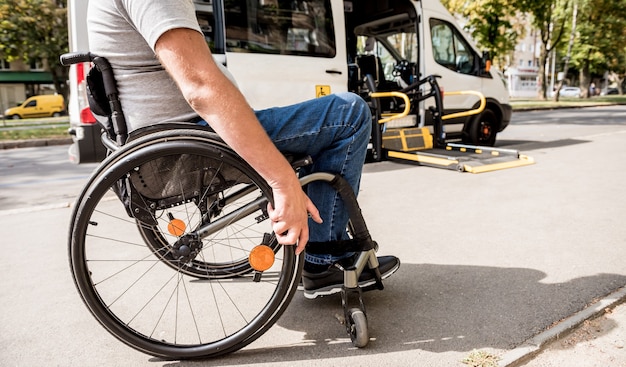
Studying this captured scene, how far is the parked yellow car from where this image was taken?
115ft

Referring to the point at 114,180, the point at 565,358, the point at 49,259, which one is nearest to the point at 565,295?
the point at 565,358

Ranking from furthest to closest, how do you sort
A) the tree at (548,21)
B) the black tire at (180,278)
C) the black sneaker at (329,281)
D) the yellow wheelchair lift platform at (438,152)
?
the tree at (548,21), the yellow wheelchair lift platform at (438,152), the black sneaker at (329,281), the black tire at (180,278)

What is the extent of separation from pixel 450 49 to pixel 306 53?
3333 mm

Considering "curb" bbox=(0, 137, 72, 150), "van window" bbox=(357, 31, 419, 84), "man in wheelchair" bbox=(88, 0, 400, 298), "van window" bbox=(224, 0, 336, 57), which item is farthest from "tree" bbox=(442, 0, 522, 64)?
"man in wheelchair" bbox=(88, 0, 400, 298)

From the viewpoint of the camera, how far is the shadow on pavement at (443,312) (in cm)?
215

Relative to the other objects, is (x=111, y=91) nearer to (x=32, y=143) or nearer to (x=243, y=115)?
(x=243, y=115)

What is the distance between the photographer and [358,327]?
211 centimetres

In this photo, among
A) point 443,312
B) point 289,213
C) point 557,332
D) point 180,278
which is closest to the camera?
point 289,213

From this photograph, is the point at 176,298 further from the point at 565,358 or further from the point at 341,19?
the point at 341,19

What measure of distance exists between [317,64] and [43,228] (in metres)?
3.54

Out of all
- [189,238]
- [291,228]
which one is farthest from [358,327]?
[189,238]

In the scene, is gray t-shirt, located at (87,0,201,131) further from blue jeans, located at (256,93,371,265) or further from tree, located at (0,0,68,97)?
tree, located at (0,0,68,97)

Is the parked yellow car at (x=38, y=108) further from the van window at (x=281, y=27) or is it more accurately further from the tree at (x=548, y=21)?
the van window at (x=281, y=27)

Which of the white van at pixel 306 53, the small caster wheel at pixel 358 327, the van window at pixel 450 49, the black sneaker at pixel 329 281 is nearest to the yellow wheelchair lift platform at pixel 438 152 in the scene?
the white van at pixel 306 53
